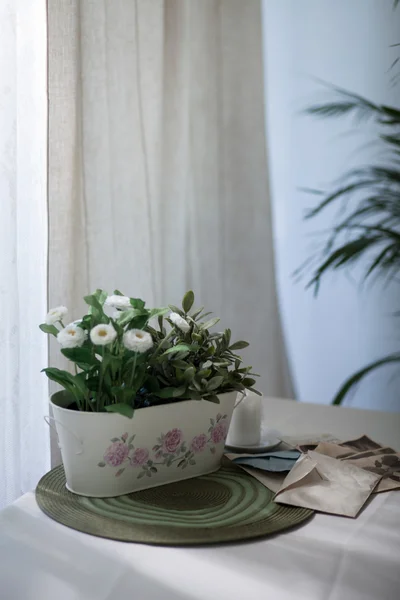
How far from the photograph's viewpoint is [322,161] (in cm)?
278

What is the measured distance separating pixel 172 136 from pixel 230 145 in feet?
1.27

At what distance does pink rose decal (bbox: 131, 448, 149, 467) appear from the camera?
96 centimetres

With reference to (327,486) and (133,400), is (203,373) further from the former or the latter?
(327,486)

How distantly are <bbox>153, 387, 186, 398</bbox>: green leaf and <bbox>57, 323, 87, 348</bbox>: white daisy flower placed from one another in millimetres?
141

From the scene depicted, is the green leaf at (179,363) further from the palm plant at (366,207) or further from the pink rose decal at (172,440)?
the palm plant at (366,207)

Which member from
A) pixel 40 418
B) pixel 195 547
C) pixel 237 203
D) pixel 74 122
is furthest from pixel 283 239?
pixel 195 547

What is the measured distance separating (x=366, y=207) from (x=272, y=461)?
1.62m

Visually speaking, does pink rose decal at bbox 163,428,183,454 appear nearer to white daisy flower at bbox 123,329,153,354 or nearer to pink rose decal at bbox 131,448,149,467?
pink rose decal at bbox 131,448,149,467

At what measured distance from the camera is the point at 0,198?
1.49 metres

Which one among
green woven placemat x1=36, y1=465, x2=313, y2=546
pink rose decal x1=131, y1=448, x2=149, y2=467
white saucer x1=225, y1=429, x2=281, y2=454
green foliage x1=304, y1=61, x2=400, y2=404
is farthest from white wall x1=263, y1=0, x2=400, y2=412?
pink rose decal x1=131, y1=448, x2=149, y2=467

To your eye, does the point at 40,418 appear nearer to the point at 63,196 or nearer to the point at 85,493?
the point at 63,196

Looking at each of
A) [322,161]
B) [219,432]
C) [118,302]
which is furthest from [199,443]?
[322,161]

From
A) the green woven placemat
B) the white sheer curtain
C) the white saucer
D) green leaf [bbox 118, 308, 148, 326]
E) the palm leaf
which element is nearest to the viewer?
the green woven placemat

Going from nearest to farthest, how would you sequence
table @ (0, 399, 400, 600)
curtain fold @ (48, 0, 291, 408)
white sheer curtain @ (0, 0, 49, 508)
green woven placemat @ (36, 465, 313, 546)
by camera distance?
table @ (0, 399, 400, 600)
green woven placemat @ (36, 465, 313, 546)
white sheer curtain @ (0, 0, 49, 508)
curtain fold @ (48, 0, 291, 408)
